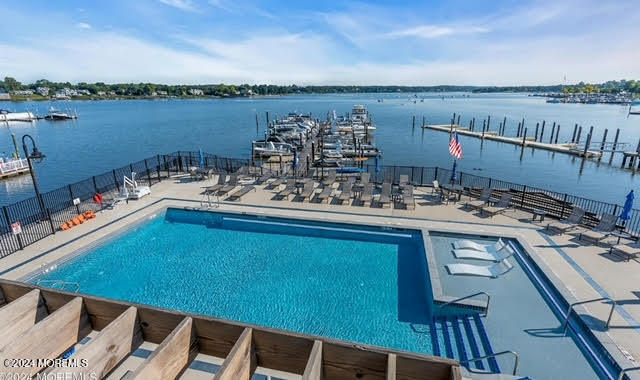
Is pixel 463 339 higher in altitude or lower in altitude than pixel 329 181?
lower

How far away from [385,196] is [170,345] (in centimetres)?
1171

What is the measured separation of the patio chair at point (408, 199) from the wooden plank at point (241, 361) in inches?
441

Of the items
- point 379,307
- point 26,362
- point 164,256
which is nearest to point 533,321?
point 379,307

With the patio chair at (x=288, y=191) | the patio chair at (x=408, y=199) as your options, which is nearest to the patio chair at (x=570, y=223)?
the patio chair at (x=408, y=199)

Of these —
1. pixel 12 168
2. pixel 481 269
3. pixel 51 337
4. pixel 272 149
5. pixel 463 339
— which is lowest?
Result: pixel 12 168

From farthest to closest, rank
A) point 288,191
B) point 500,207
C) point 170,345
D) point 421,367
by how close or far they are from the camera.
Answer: point 288,191
point 500,207
point 170,345
point 421,367

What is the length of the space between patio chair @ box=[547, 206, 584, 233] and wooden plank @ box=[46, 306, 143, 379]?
12630 mm

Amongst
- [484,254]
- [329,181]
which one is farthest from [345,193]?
[484,254]

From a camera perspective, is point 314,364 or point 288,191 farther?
point 288,191

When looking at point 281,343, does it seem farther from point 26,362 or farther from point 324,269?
point 324,269

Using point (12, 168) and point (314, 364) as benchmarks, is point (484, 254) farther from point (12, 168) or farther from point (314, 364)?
point (12, 168)

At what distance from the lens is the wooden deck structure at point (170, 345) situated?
2160 mm

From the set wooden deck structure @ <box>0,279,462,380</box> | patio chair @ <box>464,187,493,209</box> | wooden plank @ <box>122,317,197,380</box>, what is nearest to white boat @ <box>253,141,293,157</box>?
patio chair @ <box>464,187,493,209</box>

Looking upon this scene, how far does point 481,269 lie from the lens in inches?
326
